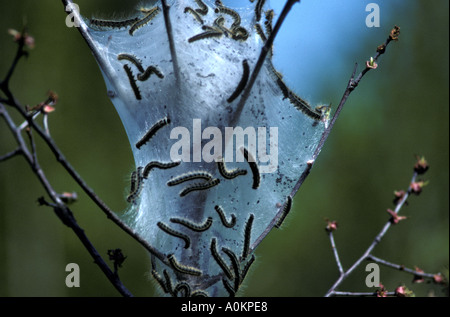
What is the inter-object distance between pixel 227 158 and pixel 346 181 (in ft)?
29.2

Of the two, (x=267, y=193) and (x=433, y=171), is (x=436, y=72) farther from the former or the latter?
(x=267, y=193)

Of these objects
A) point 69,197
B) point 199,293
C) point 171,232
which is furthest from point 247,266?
point 69,197

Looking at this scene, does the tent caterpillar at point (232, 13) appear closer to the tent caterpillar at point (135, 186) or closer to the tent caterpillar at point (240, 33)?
the tent caterpillar at point (240, 33)

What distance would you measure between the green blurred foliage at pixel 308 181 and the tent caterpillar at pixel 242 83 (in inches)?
210

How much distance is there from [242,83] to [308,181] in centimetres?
891

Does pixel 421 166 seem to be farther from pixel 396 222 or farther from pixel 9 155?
pixel 9 155

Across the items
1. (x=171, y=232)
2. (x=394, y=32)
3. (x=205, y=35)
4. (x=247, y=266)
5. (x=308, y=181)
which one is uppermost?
(x=205, y=35)

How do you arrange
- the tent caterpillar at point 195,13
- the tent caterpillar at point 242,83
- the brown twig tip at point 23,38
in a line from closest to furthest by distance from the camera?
the brown twig tip at point 23,38 → the tent caterpillar at point 242,83 → the tent caterpillar at point 195,13

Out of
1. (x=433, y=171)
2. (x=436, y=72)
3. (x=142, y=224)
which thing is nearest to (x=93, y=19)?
(x=142, y=224)

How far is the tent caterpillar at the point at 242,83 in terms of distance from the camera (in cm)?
283

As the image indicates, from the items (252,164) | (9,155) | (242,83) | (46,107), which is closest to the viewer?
(9,155)

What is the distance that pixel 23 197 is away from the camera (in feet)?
31.8

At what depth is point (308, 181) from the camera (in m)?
11.5

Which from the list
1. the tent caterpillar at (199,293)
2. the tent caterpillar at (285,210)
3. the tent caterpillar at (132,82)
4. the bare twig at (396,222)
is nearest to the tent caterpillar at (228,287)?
the tent caterpillar at (199,293)
